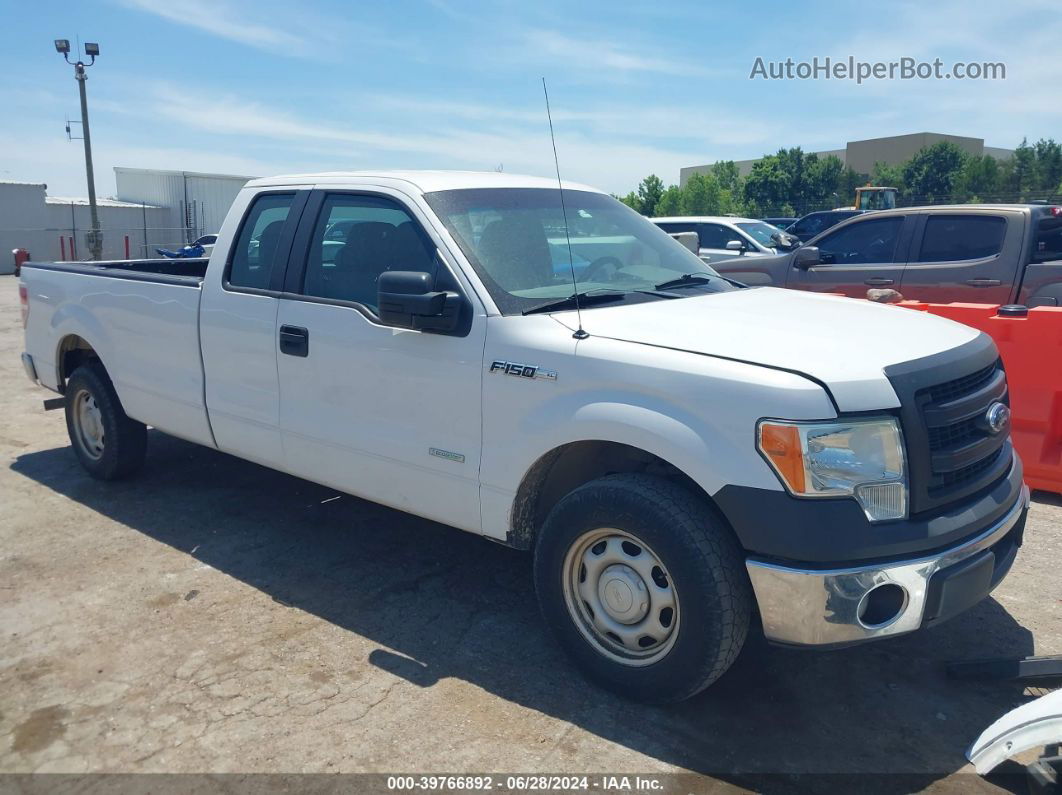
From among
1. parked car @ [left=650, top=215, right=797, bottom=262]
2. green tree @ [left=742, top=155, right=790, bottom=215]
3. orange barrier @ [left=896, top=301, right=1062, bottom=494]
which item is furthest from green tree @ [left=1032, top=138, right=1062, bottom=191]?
orange barrier @ [left=896, top=301, right=1062, bottom=494]

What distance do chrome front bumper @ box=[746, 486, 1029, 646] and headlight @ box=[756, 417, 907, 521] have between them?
202 millimetres

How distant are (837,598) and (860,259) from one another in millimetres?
6398

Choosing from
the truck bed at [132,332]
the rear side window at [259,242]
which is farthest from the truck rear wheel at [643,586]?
the truck bed at [132,332]

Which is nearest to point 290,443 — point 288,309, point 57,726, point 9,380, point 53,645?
point 288,309

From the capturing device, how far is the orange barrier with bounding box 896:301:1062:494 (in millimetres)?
5512

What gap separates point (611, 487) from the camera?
129 inches

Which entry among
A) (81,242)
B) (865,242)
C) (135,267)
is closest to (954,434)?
(865,242)

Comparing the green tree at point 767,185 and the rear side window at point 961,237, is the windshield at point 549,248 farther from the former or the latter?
the green tree at point 767,185

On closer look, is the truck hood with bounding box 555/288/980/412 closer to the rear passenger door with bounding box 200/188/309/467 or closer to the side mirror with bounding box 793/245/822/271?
the rear passenger door with bounding box 200/188/309/467

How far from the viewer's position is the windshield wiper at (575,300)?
371cm

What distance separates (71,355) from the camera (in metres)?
6.33

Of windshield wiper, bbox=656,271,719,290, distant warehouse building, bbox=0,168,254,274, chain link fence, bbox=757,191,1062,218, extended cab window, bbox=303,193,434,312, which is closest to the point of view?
extended cab window, bbox=303,193,434,312

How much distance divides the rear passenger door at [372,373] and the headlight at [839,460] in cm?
131

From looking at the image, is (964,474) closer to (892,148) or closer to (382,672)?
(382,672)
